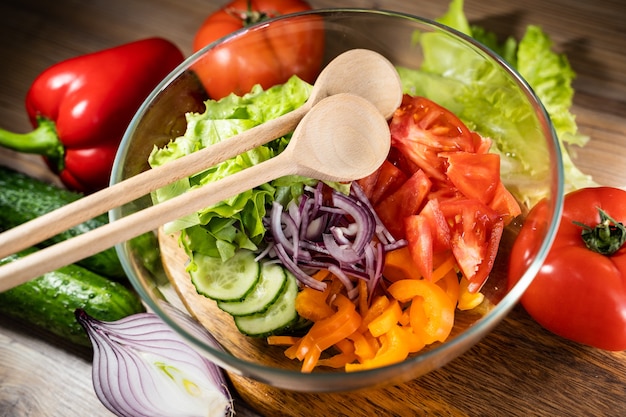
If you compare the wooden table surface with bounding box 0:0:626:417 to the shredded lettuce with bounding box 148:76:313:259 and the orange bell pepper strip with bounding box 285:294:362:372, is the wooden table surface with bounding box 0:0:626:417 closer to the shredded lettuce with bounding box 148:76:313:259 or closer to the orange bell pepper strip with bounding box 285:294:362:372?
the orange bell pepper strip with bounding box 285:294:362:372

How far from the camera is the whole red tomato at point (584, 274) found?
154 cm

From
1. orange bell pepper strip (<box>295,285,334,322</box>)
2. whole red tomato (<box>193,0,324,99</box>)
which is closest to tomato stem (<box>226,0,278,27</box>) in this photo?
whole red tomato (<box>193,0,324,99</box>)

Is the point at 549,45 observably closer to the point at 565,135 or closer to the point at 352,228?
the point at 565,135

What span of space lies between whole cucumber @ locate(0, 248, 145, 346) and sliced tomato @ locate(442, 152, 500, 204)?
912mm

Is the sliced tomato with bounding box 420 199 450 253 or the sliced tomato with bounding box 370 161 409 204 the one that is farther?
the sliced tomato with bounding box 370 161 409 204

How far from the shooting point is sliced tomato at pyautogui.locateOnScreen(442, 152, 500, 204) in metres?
1.56

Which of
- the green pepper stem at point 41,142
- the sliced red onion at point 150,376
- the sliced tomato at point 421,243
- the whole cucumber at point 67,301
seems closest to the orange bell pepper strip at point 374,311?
the sliced tomato at point 421,243

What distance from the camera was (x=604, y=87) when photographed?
221 centimetres

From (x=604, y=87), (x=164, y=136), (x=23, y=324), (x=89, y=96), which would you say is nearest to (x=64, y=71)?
(x=89, y=96)

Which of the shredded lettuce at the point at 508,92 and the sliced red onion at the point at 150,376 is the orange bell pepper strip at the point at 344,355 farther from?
the shredded lettuce at the point at 508,92

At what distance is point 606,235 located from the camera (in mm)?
1569

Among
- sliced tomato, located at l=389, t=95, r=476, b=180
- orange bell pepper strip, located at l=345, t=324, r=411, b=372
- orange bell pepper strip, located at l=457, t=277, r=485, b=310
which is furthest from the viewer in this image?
sliced tomato, located at l=389, t=95, r=476, b=180

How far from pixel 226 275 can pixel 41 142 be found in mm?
957

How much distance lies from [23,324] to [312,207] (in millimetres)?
910
